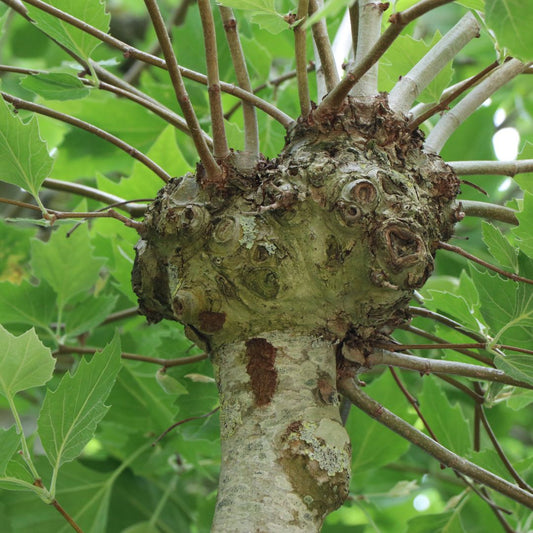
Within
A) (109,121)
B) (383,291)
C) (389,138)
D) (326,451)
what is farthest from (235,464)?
(109,121)

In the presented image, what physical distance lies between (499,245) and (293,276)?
31 centimetres

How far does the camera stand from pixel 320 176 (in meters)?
0.81

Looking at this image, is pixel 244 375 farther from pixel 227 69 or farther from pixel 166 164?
pixel 227 69

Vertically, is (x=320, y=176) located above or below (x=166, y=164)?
below

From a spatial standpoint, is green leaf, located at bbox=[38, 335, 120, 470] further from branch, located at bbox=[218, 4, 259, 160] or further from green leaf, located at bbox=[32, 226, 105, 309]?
green leaf, located at bbox=[32, 226, 105, 309]

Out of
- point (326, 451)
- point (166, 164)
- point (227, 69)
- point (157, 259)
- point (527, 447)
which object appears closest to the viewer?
point (326, 451)

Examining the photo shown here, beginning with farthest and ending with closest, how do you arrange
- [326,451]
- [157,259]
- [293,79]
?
1. [293,79]
2. [157,259]
3. [326,451]

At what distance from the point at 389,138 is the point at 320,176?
0.14 m

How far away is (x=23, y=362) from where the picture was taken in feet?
2.70

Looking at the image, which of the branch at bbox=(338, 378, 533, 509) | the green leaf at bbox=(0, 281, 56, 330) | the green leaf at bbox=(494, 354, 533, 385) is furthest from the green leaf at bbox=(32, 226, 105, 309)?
the green leaf at bbox=(494, 354, 533, 385)

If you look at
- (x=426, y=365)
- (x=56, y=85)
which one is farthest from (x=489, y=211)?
(x=56, y=85)

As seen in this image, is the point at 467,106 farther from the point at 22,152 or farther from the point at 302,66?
the point at 22,152

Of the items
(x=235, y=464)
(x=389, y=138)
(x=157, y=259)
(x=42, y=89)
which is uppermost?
(x=42, y=89)

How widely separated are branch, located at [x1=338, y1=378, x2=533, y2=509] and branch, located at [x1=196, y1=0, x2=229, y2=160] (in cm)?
33
